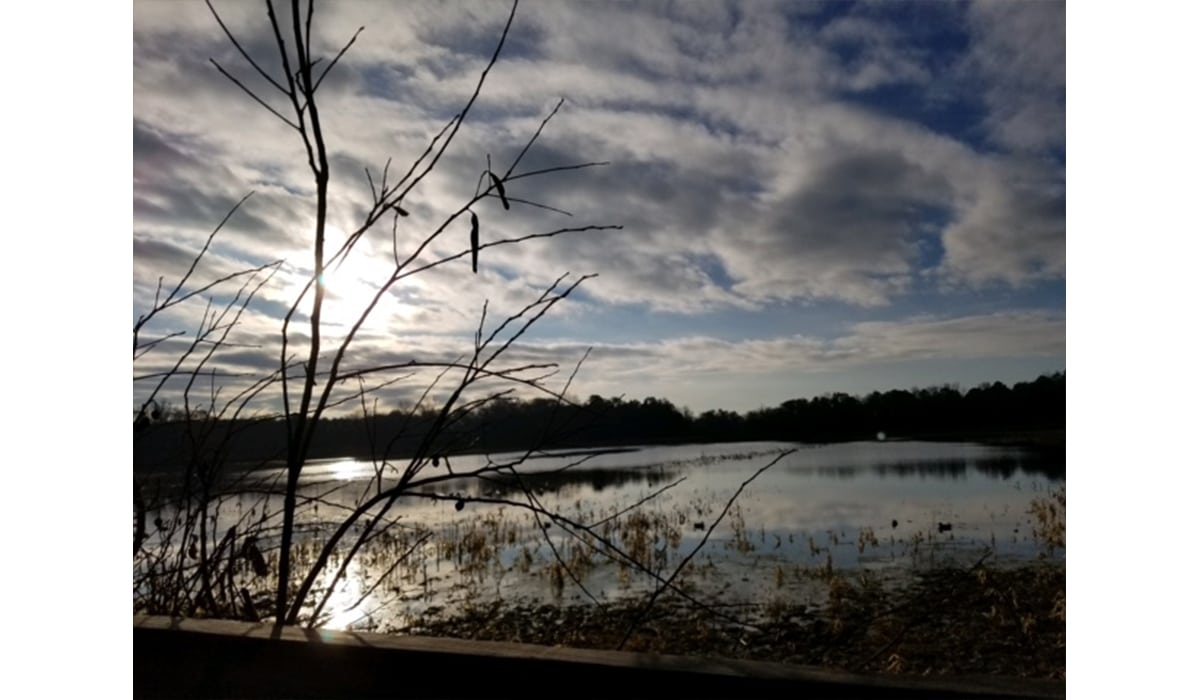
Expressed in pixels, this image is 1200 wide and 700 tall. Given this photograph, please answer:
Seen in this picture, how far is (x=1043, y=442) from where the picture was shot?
2534cm

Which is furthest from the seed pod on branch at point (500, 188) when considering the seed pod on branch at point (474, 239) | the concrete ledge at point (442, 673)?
the concrete ledge at point (442, 673)

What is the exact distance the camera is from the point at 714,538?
40.9 feet

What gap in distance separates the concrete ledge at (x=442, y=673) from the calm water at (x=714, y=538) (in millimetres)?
1009

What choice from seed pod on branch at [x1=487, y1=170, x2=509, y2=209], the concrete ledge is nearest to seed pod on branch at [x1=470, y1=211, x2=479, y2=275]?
seed pod on branch at [x1=487, y1=170, x2=509, y2=209]

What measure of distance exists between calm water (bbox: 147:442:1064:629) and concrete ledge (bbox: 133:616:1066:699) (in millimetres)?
→ 1009

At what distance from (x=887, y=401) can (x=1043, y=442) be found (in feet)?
58.1

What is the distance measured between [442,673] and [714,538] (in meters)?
12.0

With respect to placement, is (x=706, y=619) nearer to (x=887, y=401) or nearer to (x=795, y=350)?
(x=795, y=350)

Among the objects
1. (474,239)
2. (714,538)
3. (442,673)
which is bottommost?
(714,538)

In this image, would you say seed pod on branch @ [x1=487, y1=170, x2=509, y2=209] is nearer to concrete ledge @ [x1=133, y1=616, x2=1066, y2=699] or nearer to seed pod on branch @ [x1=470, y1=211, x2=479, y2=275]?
seed pod on branch @ [x1=470, y1=211, x2=479, y2=275]

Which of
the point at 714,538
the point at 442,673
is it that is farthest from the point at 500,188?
the point at 714,538

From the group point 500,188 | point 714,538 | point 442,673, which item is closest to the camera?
point 442,673

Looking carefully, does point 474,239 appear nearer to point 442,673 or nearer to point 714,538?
point 442,673

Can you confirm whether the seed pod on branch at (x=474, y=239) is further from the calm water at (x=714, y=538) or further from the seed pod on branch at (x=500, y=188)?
the calm water at (x=714, y=538)
